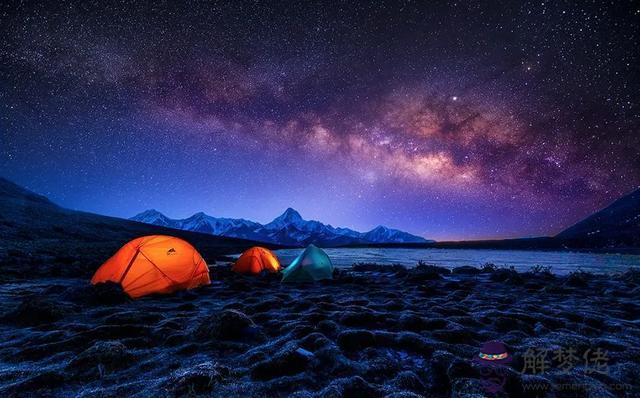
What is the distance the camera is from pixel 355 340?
491 cm

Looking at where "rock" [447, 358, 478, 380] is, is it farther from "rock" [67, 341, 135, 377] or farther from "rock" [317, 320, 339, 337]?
"rock" [67, 341, 135, 377]

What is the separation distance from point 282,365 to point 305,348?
0.82m

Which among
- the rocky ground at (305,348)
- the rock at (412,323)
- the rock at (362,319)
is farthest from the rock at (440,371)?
the rock at (362,319)

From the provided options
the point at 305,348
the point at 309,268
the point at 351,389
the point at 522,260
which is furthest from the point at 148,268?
the point at 522,260

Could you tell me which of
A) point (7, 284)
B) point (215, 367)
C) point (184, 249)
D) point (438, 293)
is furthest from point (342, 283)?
point (7, 284)

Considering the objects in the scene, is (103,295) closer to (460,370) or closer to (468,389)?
(460,370)

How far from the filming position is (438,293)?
10516 millimetres

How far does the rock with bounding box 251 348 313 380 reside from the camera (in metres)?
3.81

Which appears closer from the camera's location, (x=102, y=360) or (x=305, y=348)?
(x=102, y=360)

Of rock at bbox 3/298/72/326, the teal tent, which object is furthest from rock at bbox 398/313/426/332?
the teal tent

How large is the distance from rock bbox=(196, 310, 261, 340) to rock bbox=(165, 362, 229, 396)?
1430 mm

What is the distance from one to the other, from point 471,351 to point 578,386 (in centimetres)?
134

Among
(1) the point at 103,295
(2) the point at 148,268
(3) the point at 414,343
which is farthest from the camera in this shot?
(2) the point at 148,268

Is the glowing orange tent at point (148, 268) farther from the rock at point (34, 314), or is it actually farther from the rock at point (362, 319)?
the rock at point (362, 319)
